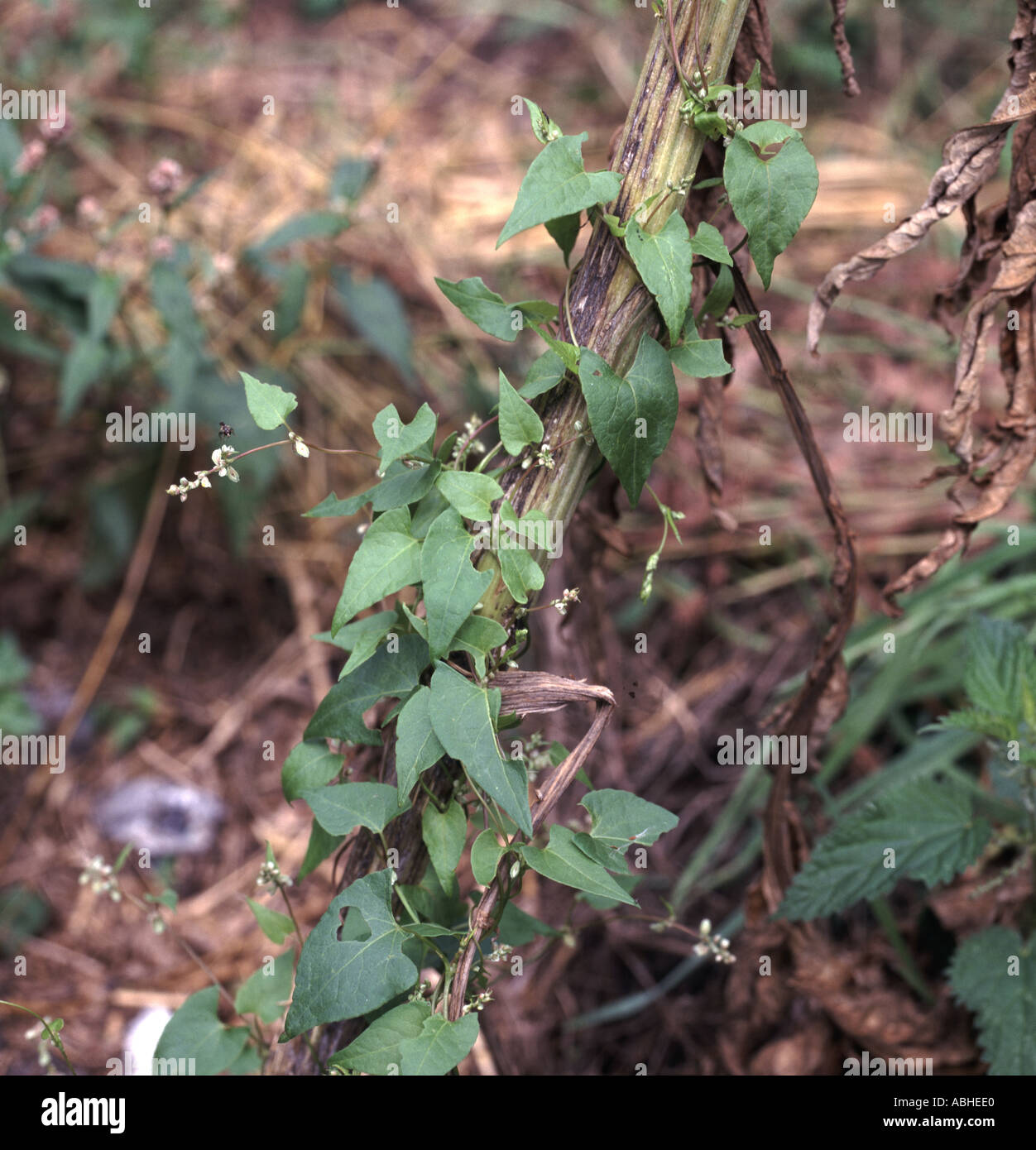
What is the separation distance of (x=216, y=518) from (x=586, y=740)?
174cm

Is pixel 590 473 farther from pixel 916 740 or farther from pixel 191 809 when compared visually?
pixel 191 809

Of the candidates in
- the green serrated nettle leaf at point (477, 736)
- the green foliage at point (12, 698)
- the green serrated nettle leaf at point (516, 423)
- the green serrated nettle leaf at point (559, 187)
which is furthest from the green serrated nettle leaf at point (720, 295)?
the green foliage at point (12, 698)

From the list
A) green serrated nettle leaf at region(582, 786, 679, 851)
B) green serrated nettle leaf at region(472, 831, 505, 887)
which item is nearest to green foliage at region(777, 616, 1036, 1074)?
green serrated nettle leaf at region(582, 786, 679, 851)

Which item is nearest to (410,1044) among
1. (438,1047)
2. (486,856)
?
(438,1047)

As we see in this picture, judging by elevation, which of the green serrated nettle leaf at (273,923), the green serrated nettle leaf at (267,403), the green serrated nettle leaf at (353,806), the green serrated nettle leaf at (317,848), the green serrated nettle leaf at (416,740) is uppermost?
the green serrated nettle leaf at (267,403)

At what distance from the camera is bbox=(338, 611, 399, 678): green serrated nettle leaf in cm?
96

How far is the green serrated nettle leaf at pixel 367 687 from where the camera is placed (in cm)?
101

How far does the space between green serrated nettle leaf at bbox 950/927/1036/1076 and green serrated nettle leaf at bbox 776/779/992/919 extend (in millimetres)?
117

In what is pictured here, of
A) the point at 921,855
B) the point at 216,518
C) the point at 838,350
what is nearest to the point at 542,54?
the point at 838,350

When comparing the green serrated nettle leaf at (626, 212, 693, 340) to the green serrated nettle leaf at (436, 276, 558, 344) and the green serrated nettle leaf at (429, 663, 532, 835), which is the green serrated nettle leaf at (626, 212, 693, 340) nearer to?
the green serrated nettle leaf at (436, 276, 558, 344)

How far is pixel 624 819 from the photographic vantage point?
102 cm

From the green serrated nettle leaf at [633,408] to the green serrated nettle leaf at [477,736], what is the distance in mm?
252

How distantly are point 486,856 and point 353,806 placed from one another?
152 mm

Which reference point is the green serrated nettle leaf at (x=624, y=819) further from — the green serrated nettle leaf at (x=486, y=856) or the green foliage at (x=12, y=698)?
the green foliage at (x=12, y=698)
